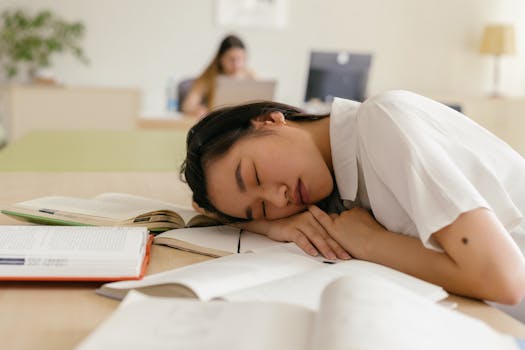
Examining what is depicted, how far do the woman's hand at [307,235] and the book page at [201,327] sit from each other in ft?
1.42

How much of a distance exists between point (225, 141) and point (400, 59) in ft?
17.0

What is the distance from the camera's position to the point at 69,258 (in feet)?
3.34

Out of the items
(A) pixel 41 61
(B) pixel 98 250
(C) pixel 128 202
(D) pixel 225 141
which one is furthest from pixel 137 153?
(A) pixel 41 61

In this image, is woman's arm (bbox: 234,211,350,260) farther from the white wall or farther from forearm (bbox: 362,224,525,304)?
the white wall

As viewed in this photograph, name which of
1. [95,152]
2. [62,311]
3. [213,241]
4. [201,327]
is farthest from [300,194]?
[95,152]

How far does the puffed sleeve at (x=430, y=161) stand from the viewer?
3.35 ft

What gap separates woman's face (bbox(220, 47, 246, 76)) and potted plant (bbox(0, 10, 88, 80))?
1174 mm

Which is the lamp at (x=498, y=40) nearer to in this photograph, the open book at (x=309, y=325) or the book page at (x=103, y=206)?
the book page at (x=103, y=206)

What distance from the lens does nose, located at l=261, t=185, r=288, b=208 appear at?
1256mm

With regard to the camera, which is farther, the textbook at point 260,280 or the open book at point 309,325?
the textbook at point 260,280

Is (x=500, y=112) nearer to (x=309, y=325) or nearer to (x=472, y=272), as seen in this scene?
(x=472, y=272)

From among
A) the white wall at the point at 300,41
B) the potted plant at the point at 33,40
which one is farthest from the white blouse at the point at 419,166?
the white wall at the point at 300,41

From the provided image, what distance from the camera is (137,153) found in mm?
2490

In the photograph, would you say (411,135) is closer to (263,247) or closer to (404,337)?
(263,247)
